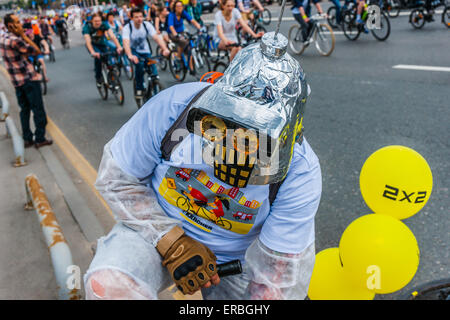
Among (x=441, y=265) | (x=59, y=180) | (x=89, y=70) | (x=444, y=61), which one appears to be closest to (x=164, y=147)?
(x=441, y=265)

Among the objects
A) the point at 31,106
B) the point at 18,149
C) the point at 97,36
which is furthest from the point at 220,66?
the point at 18,149

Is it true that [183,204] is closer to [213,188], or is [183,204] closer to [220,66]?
[213,188]

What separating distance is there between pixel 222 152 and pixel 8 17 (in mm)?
4890

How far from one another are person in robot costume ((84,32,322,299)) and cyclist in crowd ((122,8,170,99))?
5081mm

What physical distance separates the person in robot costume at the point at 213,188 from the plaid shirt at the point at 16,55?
14.0 feet

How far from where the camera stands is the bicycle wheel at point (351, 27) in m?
9.72

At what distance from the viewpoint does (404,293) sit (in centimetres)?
240

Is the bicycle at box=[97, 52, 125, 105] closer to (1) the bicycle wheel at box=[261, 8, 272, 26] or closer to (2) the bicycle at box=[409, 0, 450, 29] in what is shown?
(2) the bicycle at box=[409, 0, 450, 29]

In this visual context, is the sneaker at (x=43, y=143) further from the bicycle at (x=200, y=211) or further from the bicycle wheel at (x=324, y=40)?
the bicycle wheel at (x=324, y=40)

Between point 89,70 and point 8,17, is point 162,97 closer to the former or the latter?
point 8,17

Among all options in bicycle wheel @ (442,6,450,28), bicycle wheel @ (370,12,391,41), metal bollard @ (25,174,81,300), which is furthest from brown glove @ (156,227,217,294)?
bicycle wheel @ (442,6,450,28)

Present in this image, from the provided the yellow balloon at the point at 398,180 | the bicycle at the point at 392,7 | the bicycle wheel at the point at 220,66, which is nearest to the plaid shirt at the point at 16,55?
the bicycle wheel at the point at 220,66

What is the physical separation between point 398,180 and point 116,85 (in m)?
6.59

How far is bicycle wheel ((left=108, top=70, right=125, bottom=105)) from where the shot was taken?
7.28 m
